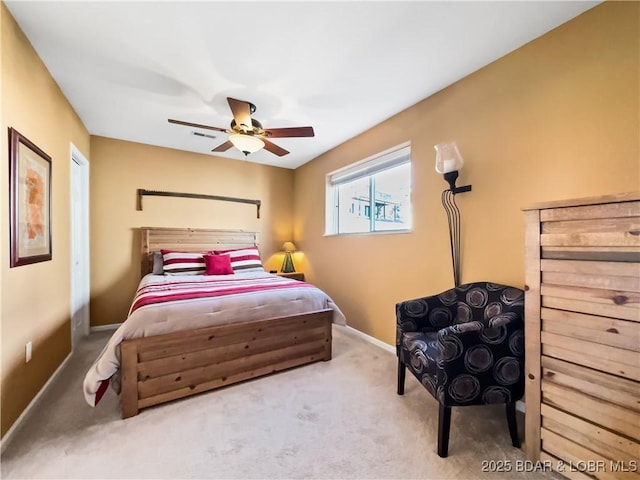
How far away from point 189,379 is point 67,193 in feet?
7.05

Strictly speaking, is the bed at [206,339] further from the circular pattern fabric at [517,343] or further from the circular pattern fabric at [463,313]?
the circular pattern fabric at [517,343]

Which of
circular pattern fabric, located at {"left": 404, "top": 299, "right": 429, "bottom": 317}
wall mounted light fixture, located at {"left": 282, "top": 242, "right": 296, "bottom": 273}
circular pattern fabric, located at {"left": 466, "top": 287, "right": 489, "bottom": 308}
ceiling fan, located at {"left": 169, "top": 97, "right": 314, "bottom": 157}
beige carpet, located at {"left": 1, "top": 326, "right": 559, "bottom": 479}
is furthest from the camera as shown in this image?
wall mounted light fixture, located at {"left": 282, "top": 242, "right": 296, "bottom": 273}

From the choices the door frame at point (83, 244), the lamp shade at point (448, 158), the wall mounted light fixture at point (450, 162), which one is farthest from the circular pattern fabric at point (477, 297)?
the door frame at point (83, 244)

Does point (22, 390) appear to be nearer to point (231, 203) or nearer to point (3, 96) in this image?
point (3, 96)

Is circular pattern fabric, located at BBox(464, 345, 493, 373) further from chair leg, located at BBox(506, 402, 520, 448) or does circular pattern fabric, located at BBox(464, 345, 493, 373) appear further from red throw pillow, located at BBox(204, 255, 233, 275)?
red throw pillow, located at BBox(204, 255, 233, 275)

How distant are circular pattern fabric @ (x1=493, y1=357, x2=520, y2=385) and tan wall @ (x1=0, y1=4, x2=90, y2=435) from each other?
2.78 m

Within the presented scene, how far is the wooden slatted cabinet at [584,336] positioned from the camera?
1.12 m

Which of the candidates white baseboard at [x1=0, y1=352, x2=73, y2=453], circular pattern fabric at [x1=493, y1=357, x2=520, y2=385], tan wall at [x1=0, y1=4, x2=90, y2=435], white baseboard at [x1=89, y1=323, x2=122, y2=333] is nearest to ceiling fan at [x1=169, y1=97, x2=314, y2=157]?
tan wall at [x1=0, y1=4, x2=90, y2=435]

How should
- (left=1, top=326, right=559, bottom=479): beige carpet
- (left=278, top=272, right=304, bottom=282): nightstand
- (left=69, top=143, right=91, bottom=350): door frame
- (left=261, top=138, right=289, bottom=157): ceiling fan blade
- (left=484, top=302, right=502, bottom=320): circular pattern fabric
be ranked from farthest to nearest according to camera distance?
(left=278, top=272, right=304, bottom=282): nightstand
(left=69, top=143, right=91, bottom=350): door frame
(left=261, top=138, right=289, bottom=157): ceiling fan blade
(left=484, top=302, right=502, bottom=320): circular pattern fabric
(left=1, top=326, right=559, bottom=479): beige carpet

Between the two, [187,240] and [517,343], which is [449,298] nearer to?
[517,343]

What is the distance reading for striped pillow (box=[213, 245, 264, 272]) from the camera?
3.74m

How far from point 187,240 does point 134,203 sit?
0.83 metres

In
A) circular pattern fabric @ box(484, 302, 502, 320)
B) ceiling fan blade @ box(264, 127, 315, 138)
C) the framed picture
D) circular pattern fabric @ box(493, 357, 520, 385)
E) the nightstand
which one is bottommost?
circular pattern fabric @ box(493, 357, 520, 385)

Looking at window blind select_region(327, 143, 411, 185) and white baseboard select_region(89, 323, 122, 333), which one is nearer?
window blind select_region(327, 143, 411, 185)
